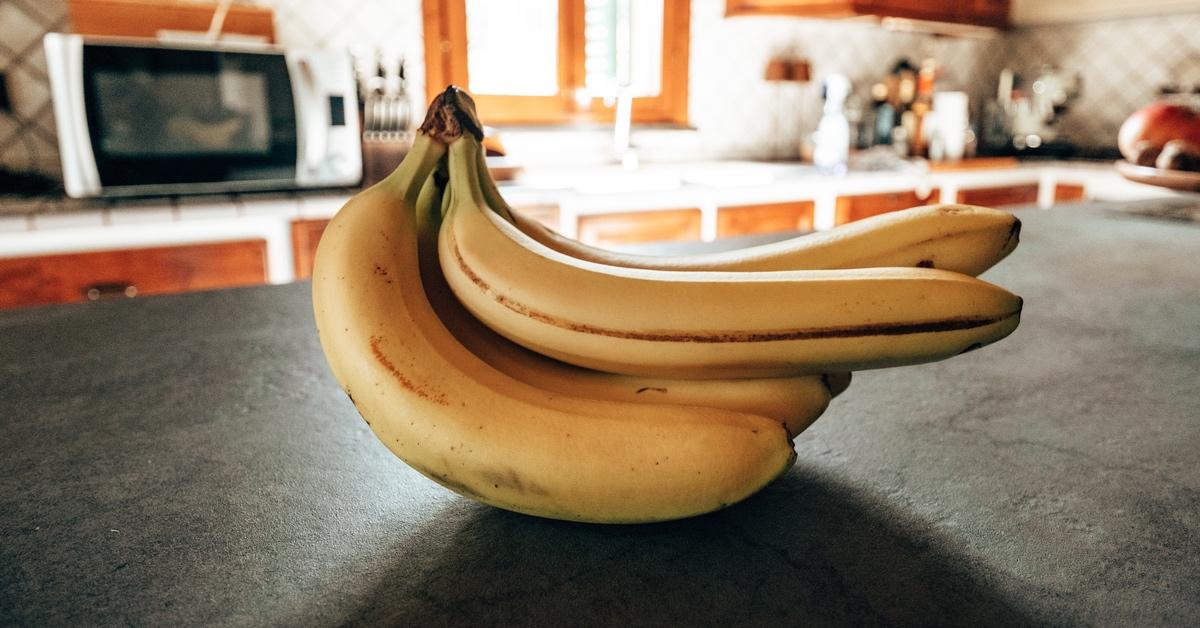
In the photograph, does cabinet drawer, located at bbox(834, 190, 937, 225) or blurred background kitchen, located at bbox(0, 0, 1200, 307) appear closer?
blurred background kitchen, located at bbox(0, 0, 1200, 307)

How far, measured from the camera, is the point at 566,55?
284cm

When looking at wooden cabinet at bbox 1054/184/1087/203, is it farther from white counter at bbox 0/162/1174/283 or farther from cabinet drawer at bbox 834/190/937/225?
cabinet drawer at bbox 834/190/937/225

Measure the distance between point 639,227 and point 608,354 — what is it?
1.99m

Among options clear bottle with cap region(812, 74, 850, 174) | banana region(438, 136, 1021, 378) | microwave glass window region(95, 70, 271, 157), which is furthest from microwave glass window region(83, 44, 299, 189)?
clear bottle with cap region(812, 74, 850, 174)

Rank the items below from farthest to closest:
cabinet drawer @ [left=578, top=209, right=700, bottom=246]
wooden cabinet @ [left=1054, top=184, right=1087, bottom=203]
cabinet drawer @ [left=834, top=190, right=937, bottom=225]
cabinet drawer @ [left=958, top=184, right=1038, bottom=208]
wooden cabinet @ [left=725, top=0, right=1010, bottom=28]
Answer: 1. wooden cabinet @ [left=1054, top=184, right=1087, bottom=203]
2. cabinet drawer @ [left=958, top=184, right=1038, bottom=208]
3. wooden cabinet @ [left=725, top=0, right=1010, bottom=28]
4. cabinet drawer @ [left=834, top=190, right=937, bottom=225]
5. cabinet drawer @ [left=578, top=209, right=700, bottom=246]

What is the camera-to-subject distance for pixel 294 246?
1879 mm

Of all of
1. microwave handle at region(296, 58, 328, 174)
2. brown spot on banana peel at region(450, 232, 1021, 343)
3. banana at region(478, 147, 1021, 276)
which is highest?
microwave handle at region(296, 58, 328, 174)

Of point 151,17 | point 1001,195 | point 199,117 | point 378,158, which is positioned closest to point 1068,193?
point 1001,195

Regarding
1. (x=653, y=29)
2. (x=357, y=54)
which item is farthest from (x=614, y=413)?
(x=653, y=29)

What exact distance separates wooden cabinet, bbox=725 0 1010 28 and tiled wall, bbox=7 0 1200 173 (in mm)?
112

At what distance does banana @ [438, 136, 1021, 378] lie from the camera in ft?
1.19

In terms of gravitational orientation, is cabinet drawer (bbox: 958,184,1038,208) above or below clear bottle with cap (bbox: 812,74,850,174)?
below

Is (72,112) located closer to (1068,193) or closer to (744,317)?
(744,317)

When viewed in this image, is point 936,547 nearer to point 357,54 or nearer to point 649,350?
point 649,350
